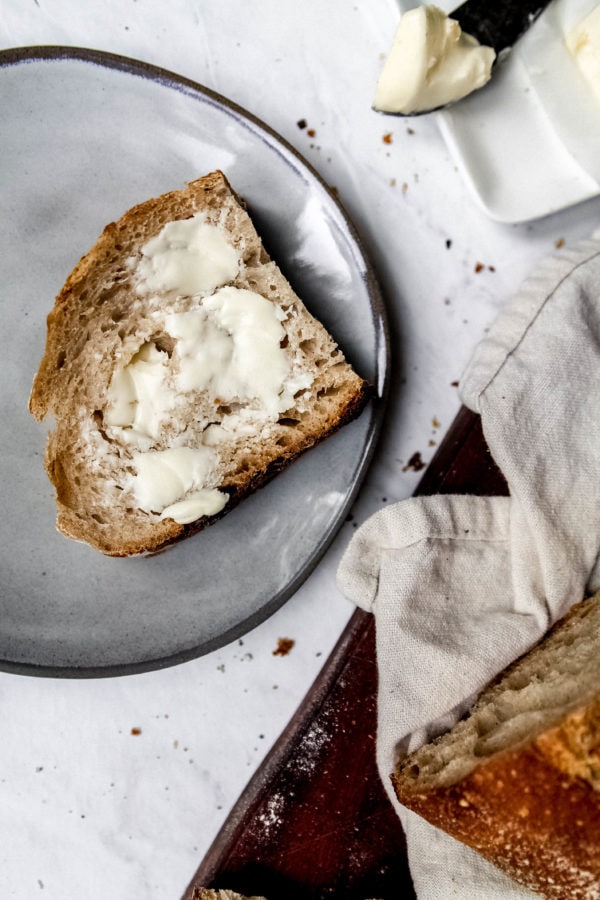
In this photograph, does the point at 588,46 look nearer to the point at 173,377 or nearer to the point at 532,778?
the point at 173,377

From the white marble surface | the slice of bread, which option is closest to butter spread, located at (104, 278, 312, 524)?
the white marble surface

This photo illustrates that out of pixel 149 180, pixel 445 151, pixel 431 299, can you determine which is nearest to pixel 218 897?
pixel 431 299

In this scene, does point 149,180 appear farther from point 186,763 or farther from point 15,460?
point 186,763

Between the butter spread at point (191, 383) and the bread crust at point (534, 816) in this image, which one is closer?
the bread crust at point (534, 816)

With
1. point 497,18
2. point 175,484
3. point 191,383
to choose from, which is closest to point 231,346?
point 191,383

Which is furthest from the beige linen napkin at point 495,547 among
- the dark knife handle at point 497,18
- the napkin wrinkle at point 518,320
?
the dark knife handle at point 497,18

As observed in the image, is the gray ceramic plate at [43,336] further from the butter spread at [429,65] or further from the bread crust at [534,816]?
the bread crust at [534,816]
